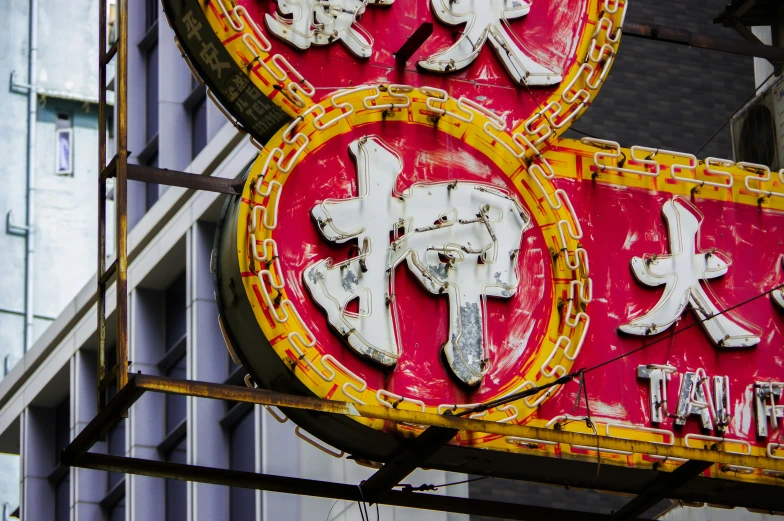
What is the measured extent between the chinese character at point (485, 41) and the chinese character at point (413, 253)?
1.10 m

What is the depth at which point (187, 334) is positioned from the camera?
84.5 ft

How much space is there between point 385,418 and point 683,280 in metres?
3.38

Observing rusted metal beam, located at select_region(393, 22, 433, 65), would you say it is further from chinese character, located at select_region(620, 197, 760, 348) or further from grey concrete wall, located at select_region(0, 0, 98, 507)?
grey concrete wall, located at select_region(0, 0, 98, 507)

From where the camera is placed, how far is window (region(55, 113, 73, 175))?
45469mm

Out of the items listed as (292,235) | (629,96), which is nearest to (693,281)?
(292,235)

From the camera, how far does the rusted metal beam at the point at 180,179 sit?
12.3 meters

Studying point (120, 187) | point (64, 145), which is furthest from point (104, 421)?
point (64, 145)

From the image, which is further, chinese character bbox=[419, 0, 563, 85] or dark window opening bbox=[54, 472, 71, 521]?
dark window opening bbox=[54, 472, 71, 521]

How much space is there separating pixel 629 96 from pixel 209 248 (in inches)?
257

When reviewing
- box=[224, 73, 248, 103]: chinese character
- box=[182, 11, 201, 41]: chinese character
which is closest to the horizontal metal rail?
box=[224, 73, 248, 103]: chinese character

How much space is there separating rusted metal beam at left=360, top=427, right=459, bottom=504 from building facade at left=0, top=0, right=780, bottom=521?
7.65 metres

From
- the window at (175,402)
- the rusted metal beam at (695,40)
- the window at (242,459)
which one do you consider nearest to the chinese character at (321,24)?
the rusted metal beam at (695,40)

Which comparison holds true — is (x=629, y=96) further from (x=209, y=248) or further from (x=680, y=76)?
(x=209, y=248)

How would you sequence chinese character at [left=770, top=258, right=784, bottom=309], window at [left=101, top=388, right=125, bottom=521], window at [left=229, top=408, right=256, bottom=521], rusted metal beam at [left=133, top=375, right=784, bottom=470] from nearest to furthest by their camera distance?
rusted metal beam at [left=133, top=375, right=784, bottom=470] → chinese character at [left=770, top=258, right=784, bottom=309] → window at [left=229, top=408, right=256, bottom=521] → window at [left=101, top=388, right=125, bottom=521]
